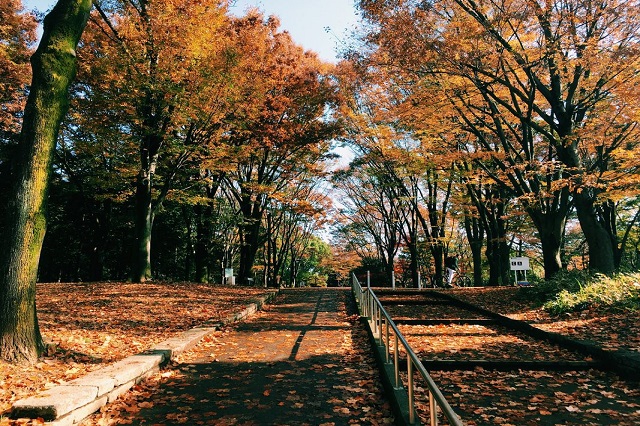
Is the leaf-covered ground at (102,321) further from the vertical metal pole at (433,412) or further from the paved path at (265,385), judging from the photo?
the vertical metal pole at (433,412)

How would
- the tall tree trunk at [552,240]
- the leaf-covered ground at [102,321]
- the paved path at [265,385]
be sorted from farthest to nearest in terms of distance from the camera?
the tall tree trunk at [552,240] → the leaf-covered ground at [102,321] → the paved path at [265,385]

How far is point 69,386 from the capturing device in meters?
4.06

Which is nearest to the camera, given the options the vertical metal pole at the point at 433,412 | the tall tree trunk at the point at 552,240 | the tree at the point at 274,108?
the vertical metal pole at the point at 433,412

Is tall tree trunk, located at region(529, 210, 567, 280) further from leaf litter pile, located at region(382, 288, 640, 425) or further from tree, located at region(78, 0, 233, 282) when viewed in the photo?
tree, located at region(78, 0, 233, 282)

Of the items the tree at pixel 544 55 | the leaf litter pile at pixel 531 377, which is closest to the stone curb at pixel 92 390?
the leaf litter pile at pixel 531 377

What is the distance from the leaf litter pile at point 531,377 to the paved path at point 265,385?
0.89 meters

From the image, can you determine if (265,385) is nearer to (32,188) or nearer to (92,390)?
(92,390)

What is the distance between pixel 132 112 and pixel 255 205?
920 centimetres

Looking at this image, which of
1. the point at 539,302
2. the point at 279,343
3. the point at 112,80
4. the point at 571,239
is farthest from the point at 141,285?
the point at 571,239

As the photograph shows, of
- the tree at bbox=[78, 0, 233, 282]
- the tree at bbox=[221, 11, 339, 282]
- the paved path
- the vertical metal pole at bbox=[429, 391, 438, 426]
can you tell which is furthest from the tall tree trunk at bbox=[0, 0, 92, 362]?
the tree at bbox=[221, 11, 339, 282]

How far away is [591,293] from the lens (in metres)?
8.86

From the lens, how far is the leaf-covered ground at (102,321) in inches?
177

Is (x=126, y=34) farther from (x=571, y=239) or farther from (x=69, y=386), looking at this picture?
(x=571, y=239)

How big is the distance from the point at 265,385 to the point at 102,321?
14.1ft
